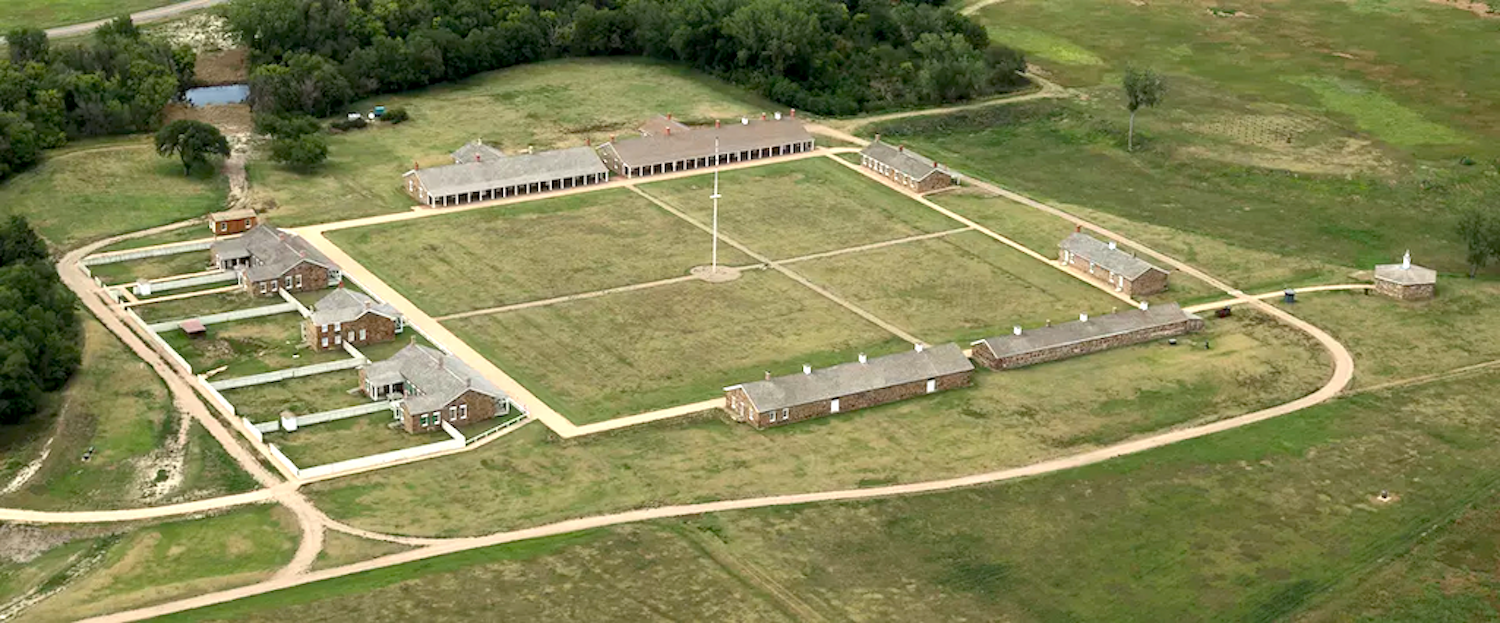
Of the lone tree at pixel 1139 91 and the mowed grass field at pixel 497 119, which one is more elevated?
the lone tree at pixel 1139 91

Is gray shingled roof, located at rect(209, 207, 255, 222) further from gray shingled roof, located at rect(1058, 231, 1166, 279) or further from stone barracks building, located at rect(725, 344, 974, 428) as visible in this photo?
gray shingled roof, located at rect(1058, 231, 1166, 279)

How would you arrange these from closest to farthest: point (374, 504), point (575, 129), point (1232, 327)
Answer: point (374, 504)
point (1232, 327)
point (575, 129)

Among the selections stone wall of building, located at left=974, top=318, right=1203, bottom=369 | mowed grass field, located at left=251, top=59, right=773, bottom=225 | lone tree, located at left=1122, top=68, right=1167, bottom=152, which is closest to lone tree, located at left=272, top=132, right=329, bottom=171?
mowed grass field, located at left=251, top=59, right=773, bottom=225

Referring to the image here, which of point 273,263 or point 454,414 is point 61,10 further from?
point 454,414

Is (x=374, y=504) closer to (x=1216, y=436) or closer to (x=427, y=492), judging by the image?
(x=427, y=492)

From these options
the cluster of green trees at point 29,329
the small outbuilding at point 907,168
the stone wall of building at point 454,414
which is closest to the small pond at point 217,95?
the cluster of green trees at point 29,329

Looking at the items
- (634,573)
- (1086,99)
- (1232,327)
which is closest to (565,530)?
(634,573)

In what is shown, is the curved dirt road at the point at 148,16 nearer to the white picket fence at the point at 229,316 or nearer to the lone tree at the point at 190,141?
the lone tree at the point at 190,141
